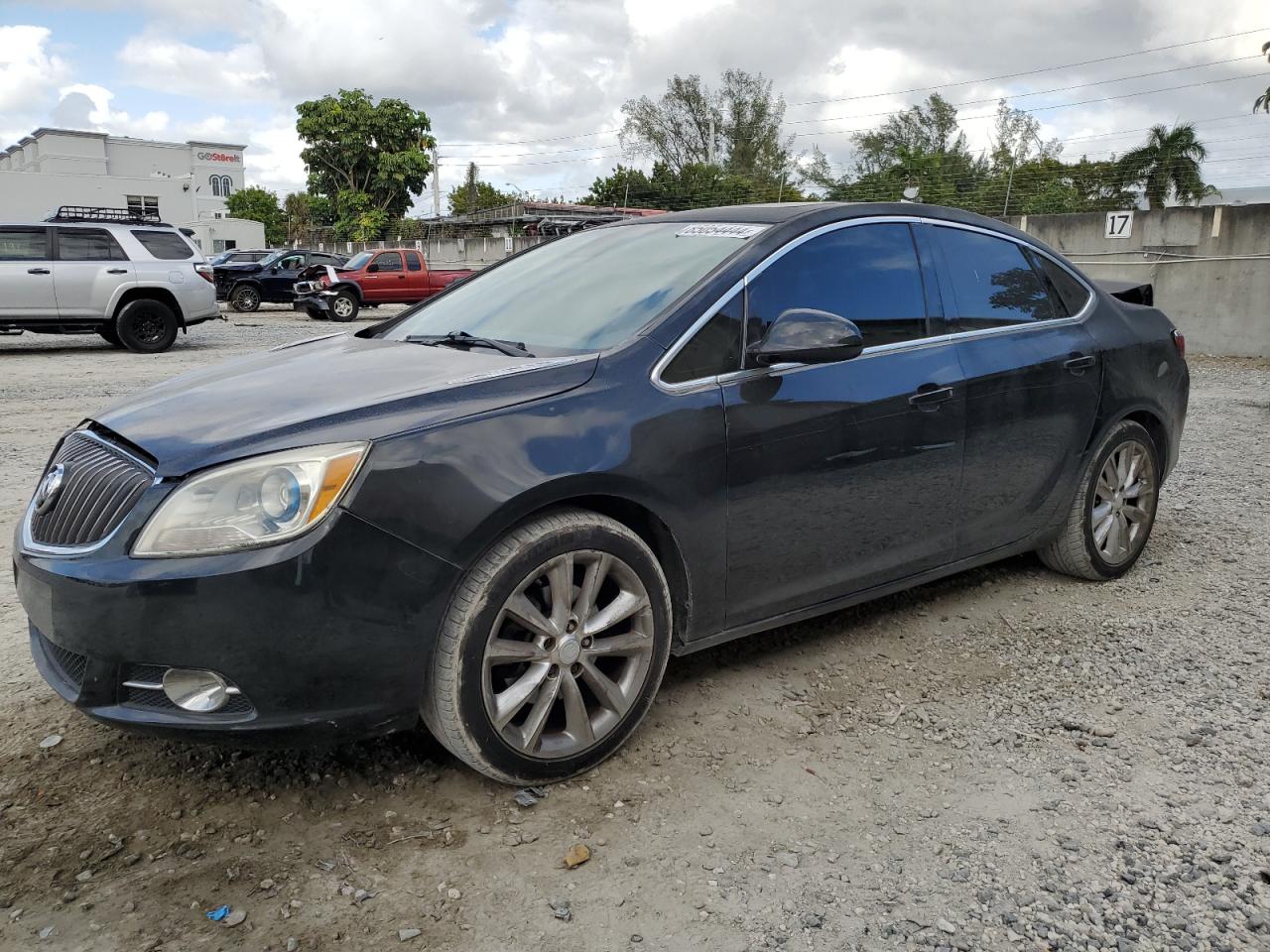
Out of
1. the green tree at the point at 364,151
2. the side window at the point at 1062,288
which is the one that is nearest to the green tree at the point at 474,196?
the green tree at the point at 364,151

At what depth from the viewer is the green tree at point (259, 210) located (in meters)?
77.3

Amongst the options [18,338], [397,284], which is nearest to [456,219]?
[397,284]

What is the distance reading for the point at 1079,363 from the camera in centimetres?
429

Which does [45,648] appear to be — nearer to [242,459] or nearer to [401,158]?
[242,459]

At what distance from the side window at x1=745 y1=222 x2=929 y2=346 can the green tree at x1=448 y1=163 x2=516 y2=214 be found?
63776 millimetres

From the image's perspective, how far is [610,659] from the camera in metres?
3.04

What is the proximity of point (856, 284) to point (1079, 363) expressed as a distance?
4.10 ft

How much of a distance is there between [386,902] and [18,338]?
18.4 metres

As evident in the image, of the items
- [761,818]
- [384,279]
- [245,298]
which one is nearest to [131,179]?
[245,298]

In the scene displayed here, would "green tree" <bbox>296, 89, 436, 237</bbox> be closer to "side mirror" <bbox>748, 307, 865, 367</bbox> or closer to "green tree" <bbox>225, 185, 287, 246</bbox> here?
"green tree" <bbox>225, 185, 287, 246</bbox>

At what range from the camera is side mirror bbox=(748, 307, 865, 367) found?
3.15 m

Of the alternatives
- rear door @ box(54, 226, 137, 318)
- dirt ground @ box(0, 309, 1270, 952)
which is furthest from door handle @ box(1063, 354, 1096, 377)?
rear door @ box(54, 226, 137, 318)

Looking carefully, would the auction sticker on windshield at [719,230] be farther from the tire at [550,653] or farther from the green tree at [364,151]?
the green tree at [364,151]

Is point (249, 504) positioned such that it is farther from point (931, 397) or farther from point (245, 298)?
point (245, 298)
